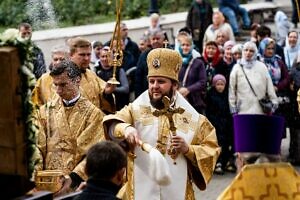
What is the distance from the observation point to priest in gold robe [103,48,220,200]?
8719 mm

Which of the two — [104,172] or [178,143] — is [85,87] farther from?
[104,172]

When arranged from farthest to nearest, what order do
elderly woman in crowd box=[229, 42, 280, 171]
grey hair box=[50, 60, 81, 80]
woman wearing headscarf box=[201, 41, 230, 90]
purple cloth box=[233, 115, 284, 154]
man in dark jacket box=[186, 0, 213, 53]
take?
man in dark jacket box=[186, 0, 213, 53] → woman wearing headscarf box=[201, 41, 230, 90] → elderly woman in crowd box=[229, 42, 280, 171] → grey hair box=[50, 60, 81, 80] → purple cloth box=[233, 115, 284, 154]

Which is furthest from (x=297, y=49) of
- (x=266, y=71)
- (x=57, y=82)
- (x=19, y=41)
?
(x=19, y=41)

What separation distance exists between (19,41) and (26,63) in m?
0.13

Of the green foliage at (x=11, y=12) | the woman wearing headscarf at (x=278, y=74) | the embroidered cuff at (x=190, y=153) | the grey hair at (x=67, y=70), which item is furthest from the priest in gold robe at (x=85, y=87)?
the green foliage at (x=11, y=12)

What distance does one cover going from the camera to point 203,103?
14.3m

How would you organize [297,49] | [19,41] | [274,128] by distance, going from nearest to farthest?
[19,41]
[274,128]
[297,49]

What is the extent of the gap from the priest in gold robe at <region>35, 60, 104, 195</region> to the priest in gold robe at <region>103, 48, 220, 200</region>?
18.1 inches

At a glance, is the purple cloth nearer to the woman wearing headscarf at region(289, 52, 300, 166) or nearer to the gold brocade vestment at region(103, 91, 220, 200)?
the gold brocade vestment at region(103, 91, 220, 200)

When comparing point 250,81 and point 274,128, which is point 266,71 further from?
point 274,128

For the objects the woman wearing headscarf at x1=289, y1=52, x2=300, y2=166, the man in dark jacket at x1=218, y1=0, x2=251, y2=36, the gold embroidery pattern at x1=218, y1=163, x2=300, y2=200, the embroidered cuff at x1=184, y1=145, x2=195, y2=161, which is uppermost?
the gold embroidery pattern at x1=218, y1=163, x2=300, y2=200

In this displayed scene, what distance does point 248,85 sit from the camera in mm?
14266

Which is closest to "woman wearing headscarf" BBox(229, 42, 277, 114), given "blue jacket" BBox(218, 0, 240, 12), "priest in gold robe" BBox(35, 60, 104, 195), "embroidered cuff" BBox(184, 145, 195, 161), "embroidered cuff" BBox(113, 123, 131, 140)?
"priest in gold robe" BBox(35, 60, 104, 195)

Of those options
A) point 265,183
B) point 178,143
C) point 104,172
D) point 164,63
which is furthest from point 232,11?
point 104,172
